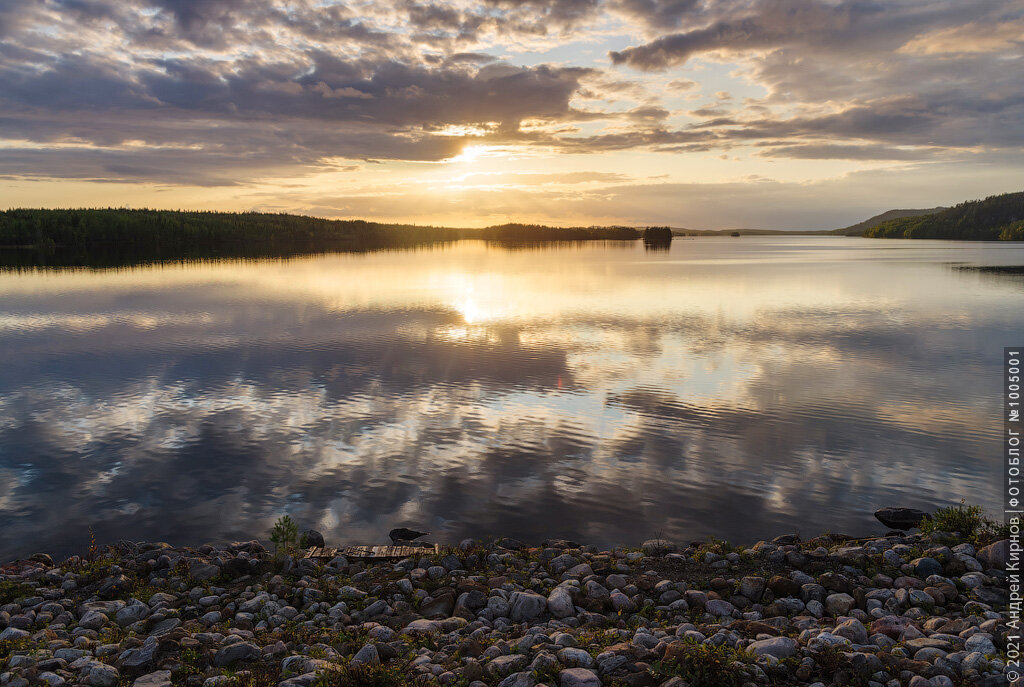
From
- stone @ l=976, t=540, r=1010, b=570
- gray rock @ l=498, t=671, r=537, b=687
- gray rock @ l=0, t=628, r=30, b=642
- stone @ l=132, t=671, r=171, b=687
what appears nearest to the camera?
gray rock @ l=498, t=671, r=537, b=687

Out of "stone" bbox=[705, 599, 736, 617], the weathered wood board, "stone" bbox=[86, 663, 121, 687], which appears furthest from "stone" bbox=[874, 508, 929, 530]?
"stone" bbox=[86, 663, 121, 687]

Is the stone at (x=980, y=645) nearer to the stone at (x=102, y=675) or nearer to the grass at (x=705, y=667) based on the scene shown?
the grass at (x=705, y=667)

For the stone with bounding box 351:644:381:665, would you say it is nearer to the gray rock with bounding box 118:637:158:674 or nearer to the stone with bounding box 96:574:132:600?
the gray rock with bounding box 118:637:158:674

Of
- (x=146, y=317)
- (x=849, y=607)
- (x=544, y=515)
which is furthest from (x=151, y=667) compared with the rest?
(x=146, y=317)

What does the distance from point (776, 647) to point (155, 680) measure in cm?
918

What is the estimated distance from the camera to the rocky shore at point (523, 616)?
8617 mm

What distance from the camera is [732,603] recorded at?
11711 mm

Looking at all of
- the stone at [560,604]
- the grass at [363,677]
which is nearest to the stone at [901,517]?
the stone at [560,604]

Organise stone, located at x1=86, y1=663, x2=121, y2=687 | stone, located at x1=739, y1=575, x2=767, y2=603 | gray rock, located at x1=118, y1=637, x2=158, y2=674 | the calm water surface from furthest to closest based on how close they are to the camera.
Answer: the calm water surface
stone, located at x1=739, y1=575, x2=767, y2=603
gray rock, located at x1=118, y1=637, x2=158, y2=674
stone, located at x1=86, y1=663, x2=121, y2=687

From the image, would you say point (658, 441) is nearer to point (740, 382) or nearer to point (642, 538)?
point (642, 538)

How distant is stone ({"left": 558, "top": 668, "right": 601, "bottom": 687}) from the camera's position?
325 inches

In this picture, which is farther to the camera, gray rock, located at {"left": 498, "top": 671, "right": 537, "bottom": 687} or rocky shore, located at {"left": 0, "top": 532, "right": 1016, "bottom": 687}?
rocky shore, located at {"left": 0, "top": 532, "right": 1016, "bottom": 687}

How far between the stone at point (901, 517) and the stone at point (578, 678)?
37.7 feet

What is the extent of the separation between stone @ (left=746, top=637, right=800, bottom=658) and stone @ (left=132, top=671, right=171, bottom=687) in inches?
339
